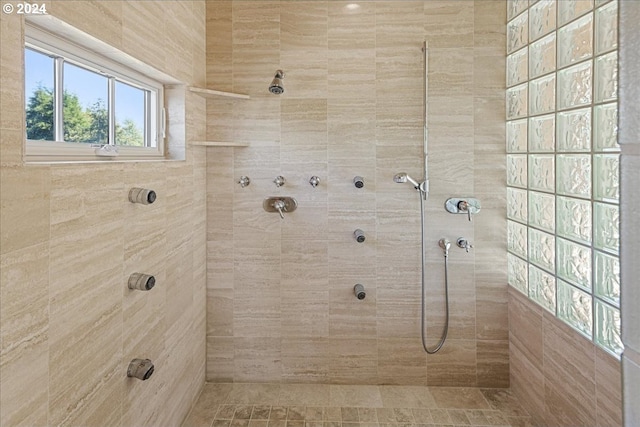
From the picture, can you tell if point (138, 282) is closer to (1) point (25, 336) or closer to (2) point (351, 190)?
(1) point (25, 336)

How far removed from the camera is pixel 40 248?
1.05 m

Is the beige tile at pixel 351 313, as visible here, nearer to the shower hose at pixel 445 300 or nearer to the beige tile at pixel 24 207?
the shower hose at pixel 445 300

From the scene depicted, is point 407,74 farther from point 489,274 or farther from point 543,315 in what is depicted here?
point 543,315

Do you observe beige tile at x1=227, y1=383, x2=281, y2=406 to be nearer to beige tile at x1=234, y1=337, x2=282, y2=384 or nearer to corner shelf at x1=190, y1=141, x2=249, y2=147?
beige tile at x1=234, y1=337, x2=282, y2=384

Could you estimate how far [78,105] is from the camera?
1.45m

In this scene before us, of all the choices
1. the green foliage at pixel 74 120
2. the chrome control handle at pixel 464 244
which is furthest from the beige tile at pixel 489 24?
the green foliage at pixel 74 120

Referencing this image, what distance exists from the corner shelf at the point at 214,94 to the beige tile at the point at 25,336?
53.0 inches

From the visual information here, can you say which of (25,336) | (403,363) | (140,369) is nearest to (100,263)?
(25,336)

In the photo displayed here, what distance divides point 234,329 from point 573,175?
2061 millimetres

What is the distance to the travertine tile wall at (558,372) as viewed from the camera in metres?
1.50

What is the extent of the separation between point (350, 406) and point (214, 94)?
1968 mm

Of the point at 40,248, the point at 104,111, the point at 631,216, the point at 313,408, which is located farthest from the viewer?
the point at 313,408

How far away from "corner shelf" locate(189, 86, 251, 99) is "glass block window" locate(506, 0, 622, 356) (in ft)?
5.33

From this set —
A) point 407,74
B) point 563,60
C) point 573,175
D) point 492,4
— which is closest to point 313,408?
point 573,175
